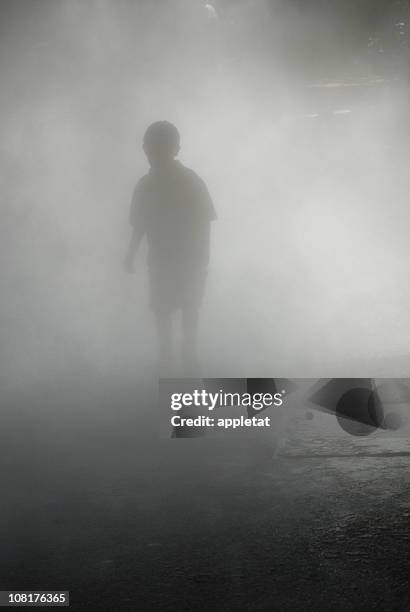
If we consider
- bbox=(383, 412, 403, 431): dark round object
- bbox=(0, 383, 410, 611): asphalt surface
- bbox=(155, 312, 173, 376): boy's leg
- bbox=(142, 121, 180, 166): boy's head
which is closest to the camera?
bbox=(0, 383, 410, 611): asphalt surface

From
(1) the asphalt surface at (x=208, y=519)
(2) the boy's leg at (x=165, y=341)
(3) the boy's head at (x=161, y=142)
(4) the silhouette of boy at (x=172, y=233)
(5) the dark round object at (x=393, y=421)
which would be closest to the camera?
(1) the asphalt surface at (x=208, y=519)

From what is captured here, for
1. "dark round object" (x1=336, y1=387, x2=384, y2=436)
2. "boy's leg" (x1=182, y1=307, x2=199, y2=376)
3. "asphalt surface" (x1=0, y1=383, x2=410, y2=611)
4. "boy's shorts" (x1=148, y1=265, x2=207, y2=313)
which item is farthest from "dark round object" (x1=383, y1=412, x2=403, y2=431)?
"boy's shorts" (x1=148, y1=265, x2=207, y2=313)

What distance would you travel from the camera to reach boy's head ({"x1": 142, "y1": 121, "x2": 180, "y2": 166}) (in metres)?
5.49

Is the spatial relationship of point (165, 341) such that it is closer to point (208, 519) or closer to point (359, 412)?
point (359, 412)

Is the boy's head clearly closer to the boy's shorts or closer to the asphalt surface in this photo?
the boy's shorts

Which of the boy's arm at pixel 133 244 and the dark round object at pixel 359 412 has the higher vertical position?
the boy's arm at pixel 133 244

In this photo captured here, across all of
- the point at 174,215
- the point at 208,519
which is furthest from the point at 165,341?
the point at 208,519

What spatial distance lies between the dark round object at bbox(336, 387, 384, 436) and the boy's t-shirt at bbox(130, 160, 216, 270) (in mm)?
1336

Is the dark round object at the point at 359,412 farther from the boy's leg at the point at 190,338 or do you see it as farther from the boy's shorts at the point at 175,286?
the boy's shorts at the point at 175,286

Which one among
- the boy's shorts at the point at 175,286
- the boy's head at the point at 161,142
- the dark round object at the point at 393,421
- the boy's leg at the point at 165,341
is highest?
the boy's head at the point at 161,142

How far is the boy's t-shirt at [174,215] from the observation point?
5707mm

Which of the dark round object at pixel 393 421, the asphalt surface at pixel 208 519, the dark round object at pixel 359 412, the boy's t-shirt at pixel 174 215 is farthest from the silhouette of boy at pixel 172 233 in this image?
the dark round object at pixel 393 421

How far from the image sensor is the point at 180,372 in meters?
5.99

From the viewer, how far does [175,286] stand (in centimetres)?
584
